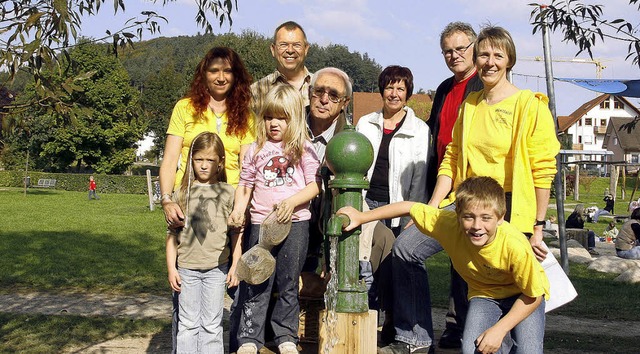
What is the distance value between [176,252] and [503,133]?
7.00 feet

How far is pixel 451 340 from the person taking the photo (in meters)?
5.54

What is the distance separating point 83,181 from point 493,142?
169 ft

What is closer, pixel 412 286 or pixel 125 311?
pixel 412 286

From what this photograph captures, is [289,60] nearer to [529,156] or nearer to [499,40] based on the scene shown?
[499,40]

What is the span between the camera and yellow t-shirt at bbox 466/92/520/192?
4.59 meters

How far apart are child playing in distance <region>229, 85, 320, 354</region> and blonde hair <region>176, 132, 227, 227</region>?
293 millimetres

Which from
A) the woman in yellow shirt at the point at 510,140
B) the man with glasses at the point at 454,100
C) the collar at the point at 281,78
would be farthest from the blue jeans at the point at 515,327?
the collar at the point at 281,78

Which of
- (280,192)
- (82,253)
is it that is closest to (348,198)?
(280,192)

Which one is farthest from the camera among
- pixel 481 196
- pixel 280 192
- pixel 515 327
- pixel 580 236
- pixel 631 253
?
pixel 580 236

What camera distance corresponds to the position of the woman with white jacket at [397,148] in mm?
5445

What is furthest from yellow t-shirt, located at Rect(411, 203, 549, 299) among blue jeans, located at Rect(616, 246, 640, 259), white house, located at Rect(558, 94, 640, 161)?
white house, located at Rect(558, 94, 640, 161)

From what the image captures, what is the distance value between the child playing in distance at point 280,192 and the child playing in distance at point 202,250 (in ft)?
0.94

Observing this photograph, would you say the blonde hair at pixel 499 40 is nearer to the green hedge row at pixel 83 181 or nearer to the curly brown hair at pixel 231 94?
the curly brown hair at pixel 231 94

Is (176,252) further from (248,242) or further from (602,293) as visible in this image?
(602,293)
